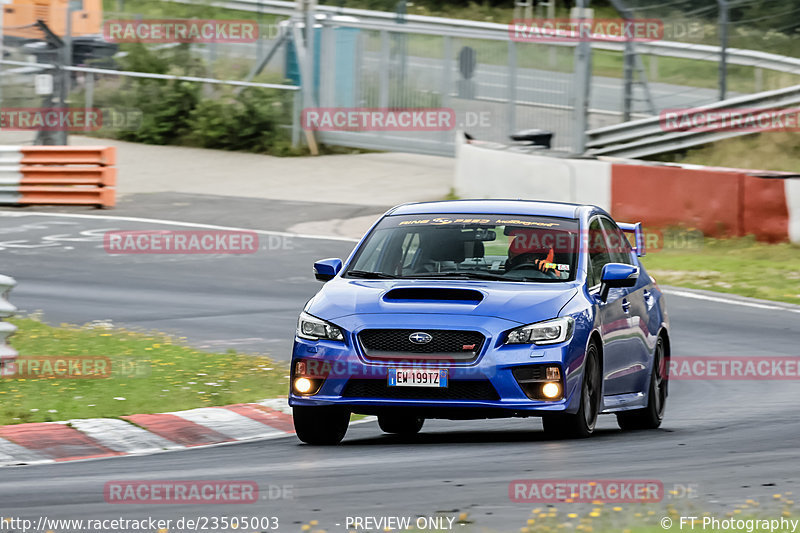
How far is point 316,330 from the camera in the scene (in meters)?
9.70

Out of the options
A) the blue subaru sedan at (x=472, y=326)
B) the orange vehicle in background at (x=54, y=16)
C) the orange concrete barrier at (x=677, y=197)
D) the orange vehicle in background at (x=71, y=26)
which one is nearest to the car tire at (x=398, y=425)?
the blue subaru sedan at (x=472, y=326)

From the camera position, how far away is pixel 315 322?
9.71 metres

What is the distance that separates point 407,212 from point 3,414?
119 inches

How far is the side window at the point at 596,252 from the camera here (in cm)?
1049

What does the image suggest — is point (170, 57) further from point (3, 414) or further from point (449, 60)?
point (3, 414)

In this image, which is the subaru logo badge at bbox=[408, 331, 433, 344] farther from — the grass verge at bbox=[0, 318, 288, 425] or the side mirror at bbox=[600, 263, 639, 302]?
the grass verge at bbox=[0, 318, 288, 425]

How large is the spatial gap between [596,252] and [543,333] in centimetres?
151

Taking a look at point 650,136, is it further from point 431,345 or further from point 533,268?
point 431,345

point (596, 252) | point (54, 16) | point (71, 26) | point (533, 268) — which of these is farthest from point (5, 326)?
point (54, 16)

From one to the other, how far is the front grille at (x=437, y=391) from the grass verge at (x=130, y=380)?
2248mm

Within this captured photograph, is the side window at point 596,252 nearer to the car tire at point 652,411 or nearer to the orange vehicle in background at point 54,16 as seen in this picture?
the car tire at point 652,411

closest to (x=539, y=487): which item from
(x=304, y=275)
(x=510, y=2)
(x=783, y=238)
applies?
(x=304, y=275)

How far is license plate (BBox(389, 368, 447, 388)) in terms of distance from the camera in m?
9.39

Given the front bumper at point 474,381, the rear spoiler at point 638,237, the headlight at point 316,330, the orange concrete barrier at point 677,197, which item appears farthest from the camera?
the orange concrete barrier at point 677,197
